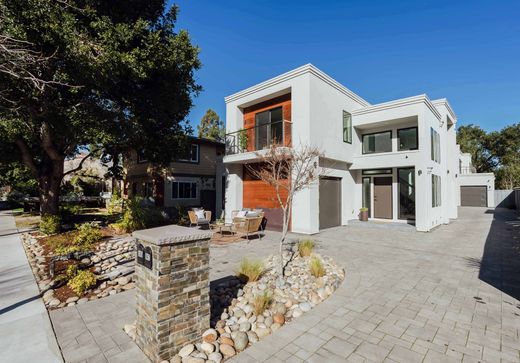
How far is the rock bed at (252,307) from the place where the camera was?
10.3 feet

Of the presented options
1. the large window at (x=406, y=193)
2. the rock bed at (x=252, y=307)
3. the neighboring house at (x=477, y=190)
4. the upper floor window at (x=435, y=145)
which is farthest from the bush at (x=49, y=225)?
the neighboring house at (x=477, y=190)

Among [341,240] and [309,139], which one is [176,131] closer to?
[309,139]

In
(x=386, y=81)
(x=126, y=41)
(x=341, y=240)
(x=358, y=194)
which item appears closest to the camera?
(x=126, y=41)

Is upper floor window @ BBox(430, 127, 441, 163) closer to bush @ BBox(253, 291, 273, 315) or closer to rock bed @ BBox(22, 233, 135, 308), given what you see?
bush @ BBox(253, 291, 273, 315)

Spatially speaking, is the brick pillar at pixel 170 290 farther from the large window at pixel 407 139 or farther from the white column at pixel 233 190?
the large window at pixel 407 139

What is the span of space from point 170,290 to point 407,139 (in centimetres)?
1443

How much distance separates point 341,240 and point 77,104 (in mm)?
11284

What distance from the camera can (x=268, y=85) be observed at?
1277 centimetres

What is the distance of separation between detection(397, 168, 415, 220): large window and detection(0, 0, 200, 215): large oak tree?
11.8 meters

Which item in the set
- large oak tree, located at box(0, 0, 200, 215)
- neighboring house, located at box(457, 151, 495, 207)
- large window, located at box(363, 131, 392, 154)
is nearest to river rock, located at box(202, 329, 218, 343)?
large oak tree, located at box(0, 0, 200, 215)

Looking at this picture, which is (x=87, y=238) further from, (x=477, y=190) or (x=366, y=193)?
(x=477, y=190)

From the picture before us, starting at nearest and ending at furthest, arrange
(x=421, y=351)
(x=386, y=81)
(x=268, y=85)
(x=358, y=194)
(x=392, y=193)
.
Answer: (x=421, y=351) → (x=268, y=85) → (x=392, y=193) → (x=358, y=194) → (x=386, y=81)

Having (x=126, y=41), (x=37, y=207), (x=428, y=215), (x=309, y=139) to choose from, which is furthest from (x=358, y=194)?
(x=37, y=207)

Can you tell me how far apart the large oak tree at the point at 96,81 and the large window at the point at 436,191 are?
13.4 meters
